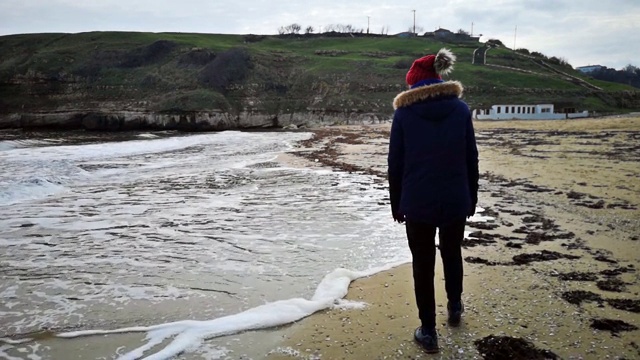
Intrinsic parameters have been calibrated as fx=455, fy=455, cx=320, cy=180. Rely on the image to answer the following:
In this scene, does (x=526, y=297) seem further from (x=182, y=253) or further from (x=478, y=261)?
(x=182, y=253)

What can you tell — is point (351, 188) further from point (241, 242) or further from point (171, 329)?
point (171, 329)

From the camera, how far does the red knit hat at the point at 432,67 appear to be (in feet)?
10.7

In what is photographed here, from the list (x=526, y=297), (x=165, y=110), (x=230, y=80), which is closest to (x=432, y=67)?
(x=526, y=297)

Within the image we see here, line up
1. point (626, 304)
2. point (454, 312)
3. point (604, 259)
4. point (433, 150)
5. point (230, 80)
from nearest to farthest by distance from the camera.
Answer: point (433, 150), point (454, 312), point (626, 304), point (604, 259), point (230, 80)

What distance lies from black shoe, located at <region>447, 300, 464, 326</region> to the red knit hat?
1760 millimetres

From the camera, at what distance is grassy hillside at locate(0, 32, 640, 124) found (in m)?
A: 57.4

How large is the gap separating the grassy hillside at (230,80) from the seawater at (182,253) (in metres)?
47.0

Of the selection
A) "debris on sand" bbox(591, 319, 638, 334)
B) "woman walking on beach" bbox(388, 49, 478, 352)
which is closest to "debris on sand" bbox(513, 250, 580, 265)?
"debris on sand" bbox(591, 319, 638, 334)

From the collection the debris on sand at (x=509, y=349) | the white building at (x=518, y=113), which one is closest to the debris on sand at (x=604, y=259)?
the debris on sand at (x=509, y=349)

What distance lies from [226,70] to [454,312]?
6590cm

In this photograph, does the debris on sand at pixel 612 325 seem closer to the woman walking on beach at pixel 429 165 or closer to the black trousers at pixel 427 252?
the black trousers at pixel 427 252

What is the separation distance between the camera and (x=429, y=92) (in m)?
3.15

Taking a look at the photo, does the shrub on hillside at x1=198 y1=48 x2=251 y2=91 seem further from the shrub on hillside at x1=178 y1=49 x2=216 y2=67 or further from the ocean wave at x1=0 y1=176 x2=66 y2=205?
the ocean wave at x1=0 y1=176 x2=66 y2=205

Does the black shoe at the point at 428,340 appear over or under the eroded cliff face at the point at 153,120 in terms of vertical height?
under
